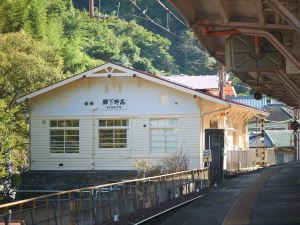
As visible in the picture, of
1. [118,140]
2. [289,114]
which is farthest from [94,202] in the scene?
[289,114]

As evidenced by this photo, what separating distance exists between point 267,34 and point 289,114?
59392 millimetres

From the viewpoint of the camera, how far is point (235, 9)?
12625 mm

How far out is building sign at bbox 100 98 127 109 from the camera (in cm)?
3203

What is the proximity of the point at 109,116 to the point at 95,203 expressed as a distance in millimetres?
18524

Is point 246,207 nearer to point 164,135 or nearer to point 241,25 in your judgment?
point 241,25

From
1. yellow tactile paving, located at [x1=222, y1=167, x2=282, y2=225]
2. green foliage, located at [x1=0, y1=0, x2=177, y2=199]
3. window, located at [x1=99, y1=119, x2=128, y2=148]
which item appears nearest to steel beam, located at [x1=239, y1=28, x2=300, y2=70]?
yellow tactile paving, located at [x1=222, y1=167, x2=282, y2=225]

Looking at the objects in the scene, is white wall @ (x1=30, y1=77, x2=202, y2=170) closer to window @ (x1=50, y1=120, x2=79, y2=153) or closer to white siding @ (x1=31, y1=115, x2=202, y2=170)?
white siding @ (x1=31, y1=115, x2=202, y2=170)

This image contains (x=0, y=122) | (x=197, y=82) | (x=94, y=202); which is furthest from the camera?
(x=197, y=82)

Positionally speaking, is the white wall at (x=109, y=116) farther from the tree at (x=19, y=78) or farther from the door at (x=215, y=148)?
the door at (x=215, y=148)

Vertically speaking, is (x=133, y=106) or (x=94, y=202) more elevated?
(x=133, y=106)

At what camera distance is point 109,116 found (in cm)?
3203

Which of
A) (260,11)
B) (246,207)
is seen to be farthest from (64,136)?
(260,11)

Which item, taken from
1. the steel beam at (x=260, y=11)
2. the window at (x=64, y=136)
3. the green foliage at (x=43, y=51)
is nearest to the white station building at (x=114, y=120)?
the window at (x=64, y=136)

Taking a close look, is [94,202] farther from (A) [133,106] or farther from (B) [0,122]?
(A) [133,106]
